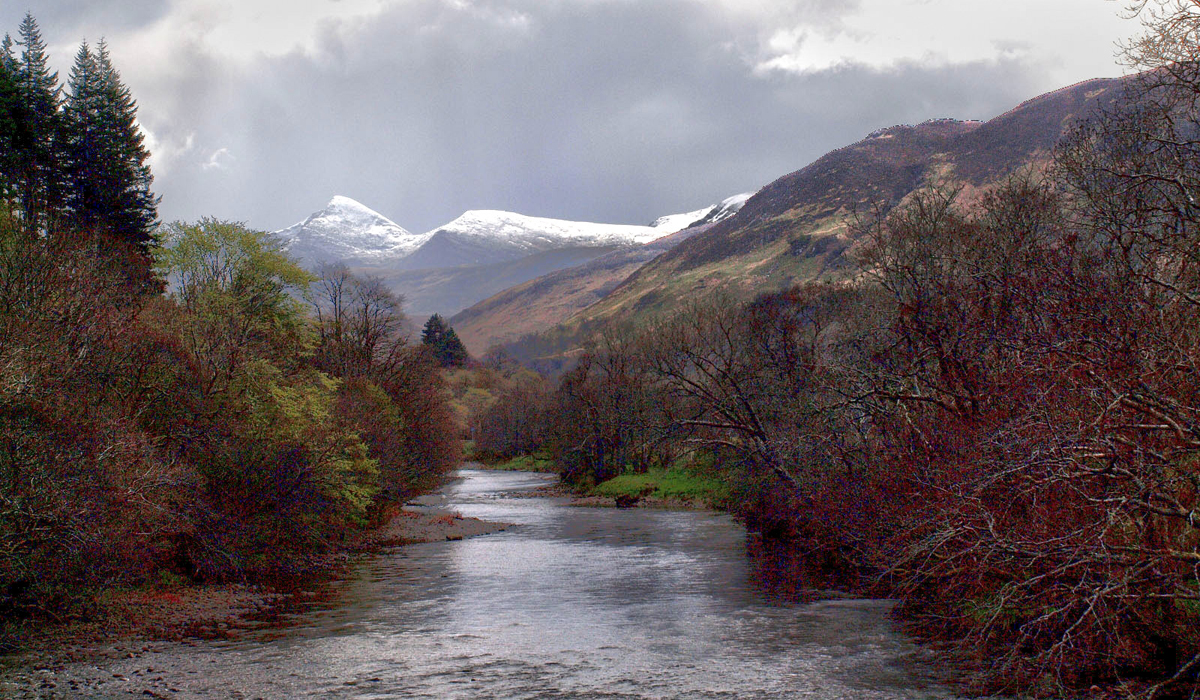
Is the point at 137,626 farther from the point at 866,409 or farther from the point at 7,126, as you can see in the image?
the point at 7,126

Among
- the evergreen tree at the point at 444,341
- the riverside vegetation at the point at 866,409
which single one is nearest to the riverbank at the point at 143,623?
the riverside vegetation at the point at 866,409

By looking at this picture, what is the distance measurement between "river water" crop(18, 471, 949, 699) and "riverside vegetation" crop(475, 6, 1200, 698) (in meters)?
2.70

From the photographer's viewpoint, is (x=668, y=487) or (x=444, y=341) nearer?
(x=668, y=487)

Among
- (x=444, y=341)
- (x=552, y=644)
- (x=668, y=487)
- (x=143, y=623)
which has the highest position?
(x=444, y=341)

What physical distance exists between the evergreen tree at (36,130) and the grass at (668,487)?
4468cm

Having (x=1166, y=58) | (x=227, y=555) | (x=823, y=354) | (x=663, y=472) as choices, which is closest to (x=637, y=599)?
(x=227, y=555)

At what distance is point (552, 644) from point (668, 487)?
48909 mm

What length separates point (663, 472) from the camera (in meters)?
76.2

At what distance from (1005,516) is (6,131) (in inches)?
2370

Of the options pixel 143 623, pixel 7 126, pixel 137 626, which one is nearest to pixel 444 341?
pixel 7 126

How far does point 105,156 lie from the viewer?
A: 64.0 metres

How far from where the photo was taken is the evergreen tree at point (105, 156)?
204 feet

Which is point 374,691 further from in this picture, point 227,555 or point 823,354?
point 823,354

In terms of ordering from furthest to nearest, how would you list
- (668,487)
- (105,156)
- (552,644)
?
(668,487) < (105,156) < (552,644)
